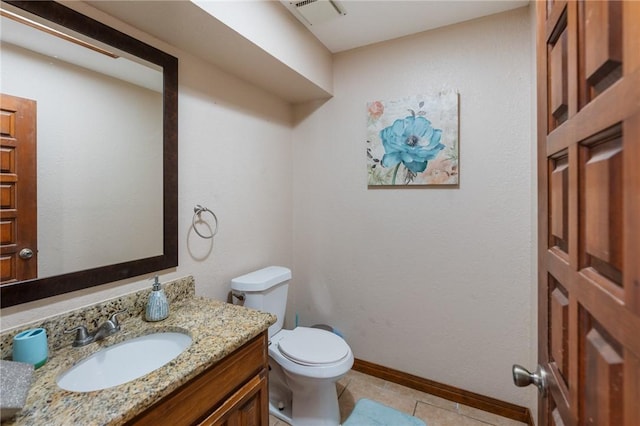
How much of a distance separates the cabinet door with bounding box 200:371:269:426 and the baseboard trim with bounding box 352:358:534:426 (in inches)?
42.1

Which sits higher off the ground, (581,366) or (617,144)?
Result: (617,144)

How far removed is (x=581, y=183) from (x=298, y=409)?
1.71 metres

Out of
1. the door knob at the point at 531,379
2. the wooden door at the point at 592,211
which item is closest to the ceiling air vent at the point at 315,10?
the wooden door at the point at 592,211

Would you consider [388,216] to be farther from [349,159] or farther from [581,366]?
[581,366]

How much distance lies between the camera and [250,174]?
1921 millimetres

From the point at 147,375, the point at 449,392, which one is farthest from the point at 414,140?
the point at 147,375

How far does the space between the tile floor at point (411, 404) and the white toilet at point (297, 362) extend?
13 centimetres

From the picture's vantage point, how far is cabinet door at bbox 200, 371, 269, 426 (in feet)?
3.34

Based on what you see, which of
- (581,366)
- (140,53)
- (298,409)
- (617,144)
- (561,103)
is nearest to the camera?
(617,144)

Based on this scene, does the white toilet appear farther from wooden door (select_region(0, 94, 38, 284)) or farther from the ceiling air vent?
the ceiling air vent

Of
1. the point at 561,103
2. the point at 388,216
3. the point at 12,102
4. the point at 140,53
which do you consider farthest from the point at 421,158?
the point at 12,102

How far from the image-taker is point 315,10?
1.61m

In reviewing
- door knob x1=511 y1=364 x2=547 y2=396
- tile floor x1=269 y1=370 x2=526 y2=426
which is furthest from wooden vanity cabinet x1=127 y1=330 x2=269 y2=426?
door knob x1=511 y1=364 x2=547 y2=396

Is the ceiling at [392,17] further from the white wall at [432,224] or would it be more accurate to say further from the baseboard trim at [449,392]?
the baseboard trim at [449,392]
